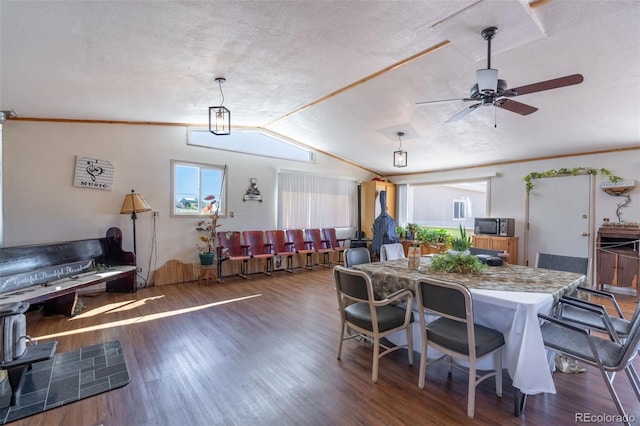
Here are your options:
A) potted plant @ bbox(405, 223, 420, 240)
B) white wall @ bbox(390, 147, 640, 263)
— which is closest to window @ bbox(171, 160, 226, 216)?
potted plant @ bbox(405, 223, 420, 240)

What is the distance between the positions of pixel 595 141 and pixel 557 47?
9.64 ft

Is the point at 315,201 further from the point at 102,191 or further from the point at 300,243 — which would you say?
the point at 102,191

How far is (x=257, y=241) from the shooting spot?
6.20 m

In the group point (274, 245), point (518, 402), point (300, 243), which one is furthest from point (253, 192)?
point (518, 402)

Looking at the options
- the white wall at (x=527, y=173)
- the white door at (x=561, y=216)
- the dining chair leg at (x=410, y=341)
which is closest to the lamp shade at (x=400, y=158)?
the dining chair leg at (x=410, y=341)

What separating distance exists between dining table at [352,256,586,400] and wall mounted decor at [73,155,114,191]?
442 centimetres

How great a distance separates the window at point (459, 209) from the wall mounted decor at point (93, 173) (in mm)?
7525

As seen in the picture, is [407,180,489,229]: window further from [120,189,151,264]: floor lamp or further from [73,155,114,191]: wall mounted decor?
[73,155,114,191]: wall mounted decor

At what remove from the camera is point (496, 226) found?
591 centimetres

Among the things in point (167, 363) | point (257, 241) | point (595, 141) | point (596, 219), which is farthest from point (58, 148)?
point (596, 219)

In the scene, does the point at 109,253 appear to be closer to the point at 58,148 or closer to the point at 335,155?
the point at 58,148

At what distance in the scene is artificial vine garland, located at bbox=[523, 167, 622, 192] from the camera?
4977 millimetres

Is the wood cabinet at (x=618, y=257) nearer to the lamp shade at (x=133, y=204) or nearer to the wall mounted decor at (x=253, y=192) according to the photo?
the wall mounted decor at (x=253, y=192)

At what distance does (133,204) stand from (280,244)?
2.85 meters
